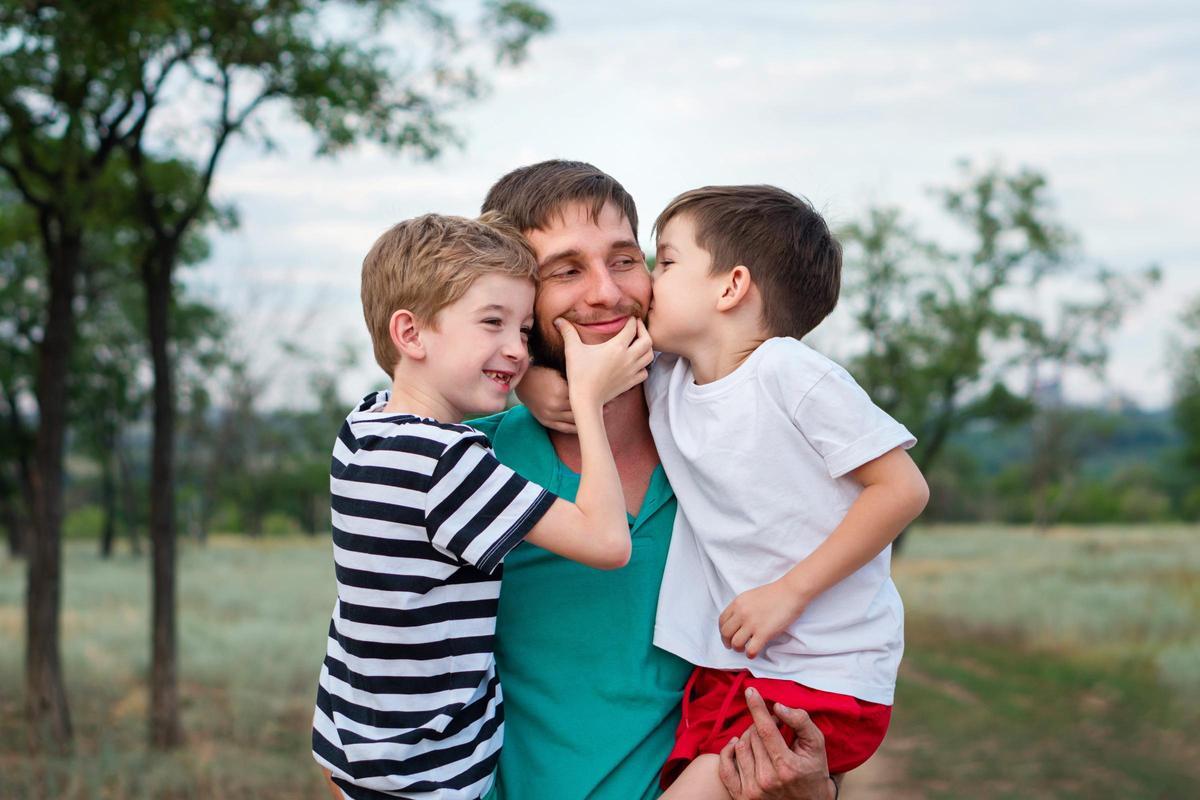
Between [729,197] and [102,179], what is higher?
[102,179]

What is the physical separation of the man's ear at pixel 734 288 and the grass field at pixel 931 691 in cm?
859

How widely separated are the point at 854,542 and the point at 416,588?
32.7 inches

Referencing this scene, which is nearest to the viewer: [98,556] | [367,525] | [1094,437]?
[367,525]

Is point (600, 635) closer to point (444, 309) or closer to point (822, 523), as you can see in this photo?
point (822, 523)

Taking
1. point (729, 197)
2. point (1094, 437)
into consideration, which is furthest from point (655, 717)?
point (1094, 437)

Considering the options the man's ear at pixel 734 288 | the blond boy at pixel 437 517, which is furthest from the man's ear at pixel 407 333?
the man's ear at pixel 734 288

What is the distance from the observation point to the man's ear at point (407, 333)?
7.32 ft

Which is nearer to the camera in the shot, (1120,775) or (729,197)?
(729,197)

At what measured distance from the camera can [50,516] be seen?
10.1m

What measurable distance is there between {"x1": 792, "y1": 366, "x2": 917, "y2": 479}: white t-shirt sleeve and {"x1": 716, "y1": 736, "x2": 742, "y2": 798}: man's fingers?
1.87ft

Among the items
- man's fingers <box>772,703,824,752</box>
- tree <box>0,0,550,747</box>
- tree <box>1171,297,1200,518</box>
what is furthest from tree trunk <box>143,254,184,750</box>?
tree <box>1171,297,1200,518</box>

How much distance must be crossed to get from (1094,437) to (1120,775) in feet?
155

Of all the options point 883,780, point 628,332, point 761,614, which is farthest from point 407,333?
point 883,780

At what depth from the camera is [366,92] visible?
9.82m
